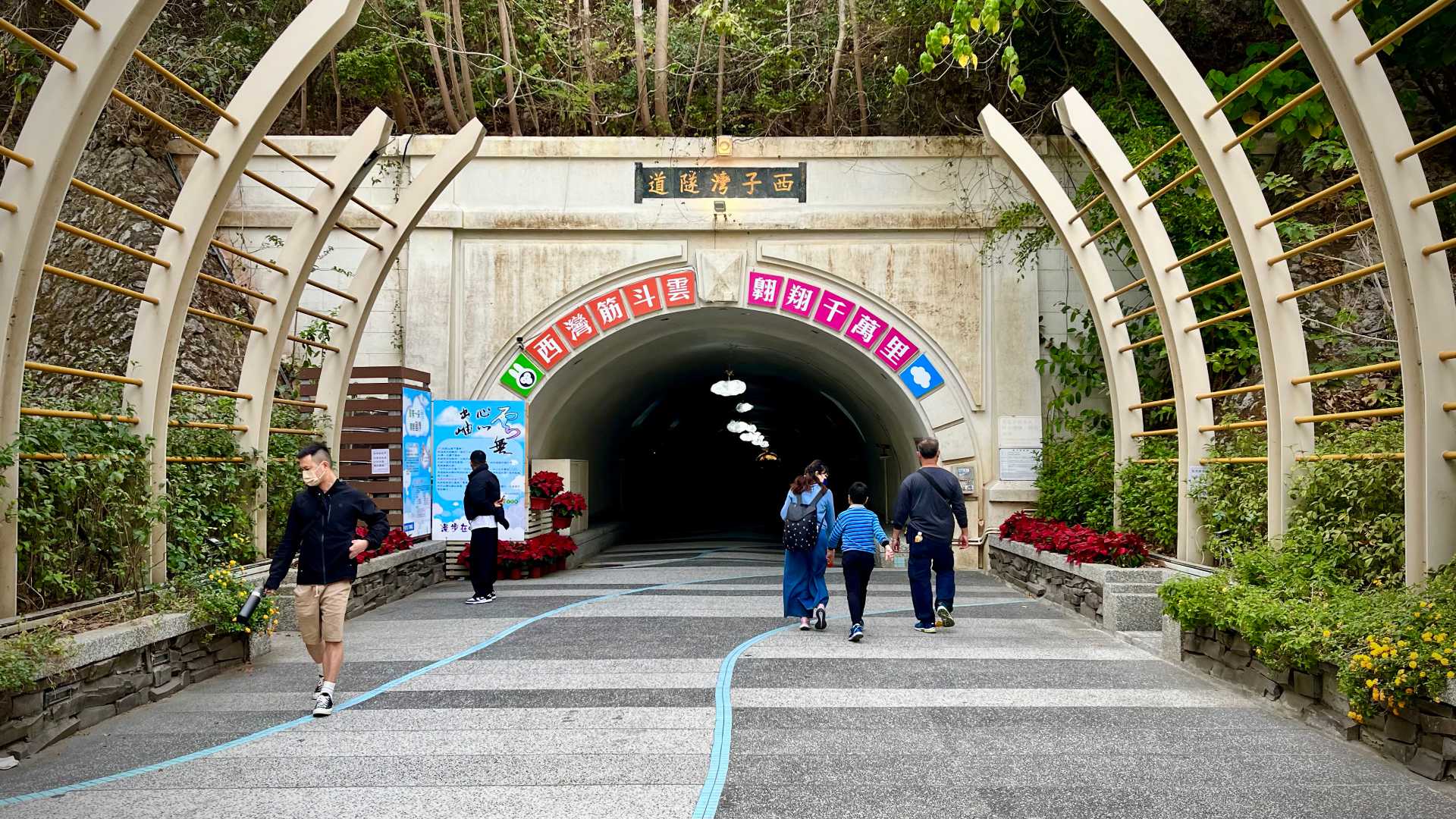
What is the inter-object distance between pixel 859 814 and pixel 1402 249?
3929mm

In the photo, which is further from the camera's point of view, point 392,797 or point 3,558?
point 3,558

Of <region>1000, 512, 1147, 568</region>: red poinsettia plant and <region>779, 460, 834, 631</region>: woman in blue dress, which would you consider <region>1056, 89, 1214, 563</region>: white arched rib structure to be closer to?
<region>1000, 512, 1147, 568</region>: red poinsettia plant

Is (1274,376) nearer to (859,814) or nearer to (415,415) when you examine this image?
(859,814)

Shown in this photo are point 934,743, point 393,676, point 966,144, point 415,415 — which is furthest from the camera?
point 966,144

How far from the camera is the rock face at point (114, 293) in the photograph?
13000mm

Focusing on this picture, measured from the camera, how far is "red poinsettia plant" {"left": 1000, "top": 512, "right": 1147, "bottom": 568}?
9531 mm

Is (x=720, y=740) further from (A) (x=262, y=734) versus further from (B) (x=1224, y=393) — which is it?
(B) (x=1224, y=393)

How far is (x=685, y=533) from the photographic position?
1007 inches

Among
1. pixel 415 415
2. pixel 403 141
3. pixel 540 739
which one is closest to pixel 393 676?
pixel 540 739

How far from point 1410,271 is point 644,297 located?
9745 millimetres

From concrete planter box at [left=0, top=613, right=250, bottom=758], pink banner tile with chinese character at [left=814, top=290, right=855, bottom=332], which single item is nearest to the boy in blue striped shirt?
concrete planter box at [left=0, top=613, right=250, bottom=758]

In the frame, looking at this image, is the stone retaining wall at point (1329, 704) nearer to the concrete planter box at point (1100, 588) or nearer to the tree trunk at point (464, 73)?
the concrete planter box at point (1100, 588)

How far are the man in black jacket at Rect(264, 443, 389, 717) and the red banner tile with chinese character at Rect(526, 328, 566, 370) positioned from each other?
7685 millimetres

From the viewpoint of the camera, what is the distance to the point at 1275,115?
6.50 metres
